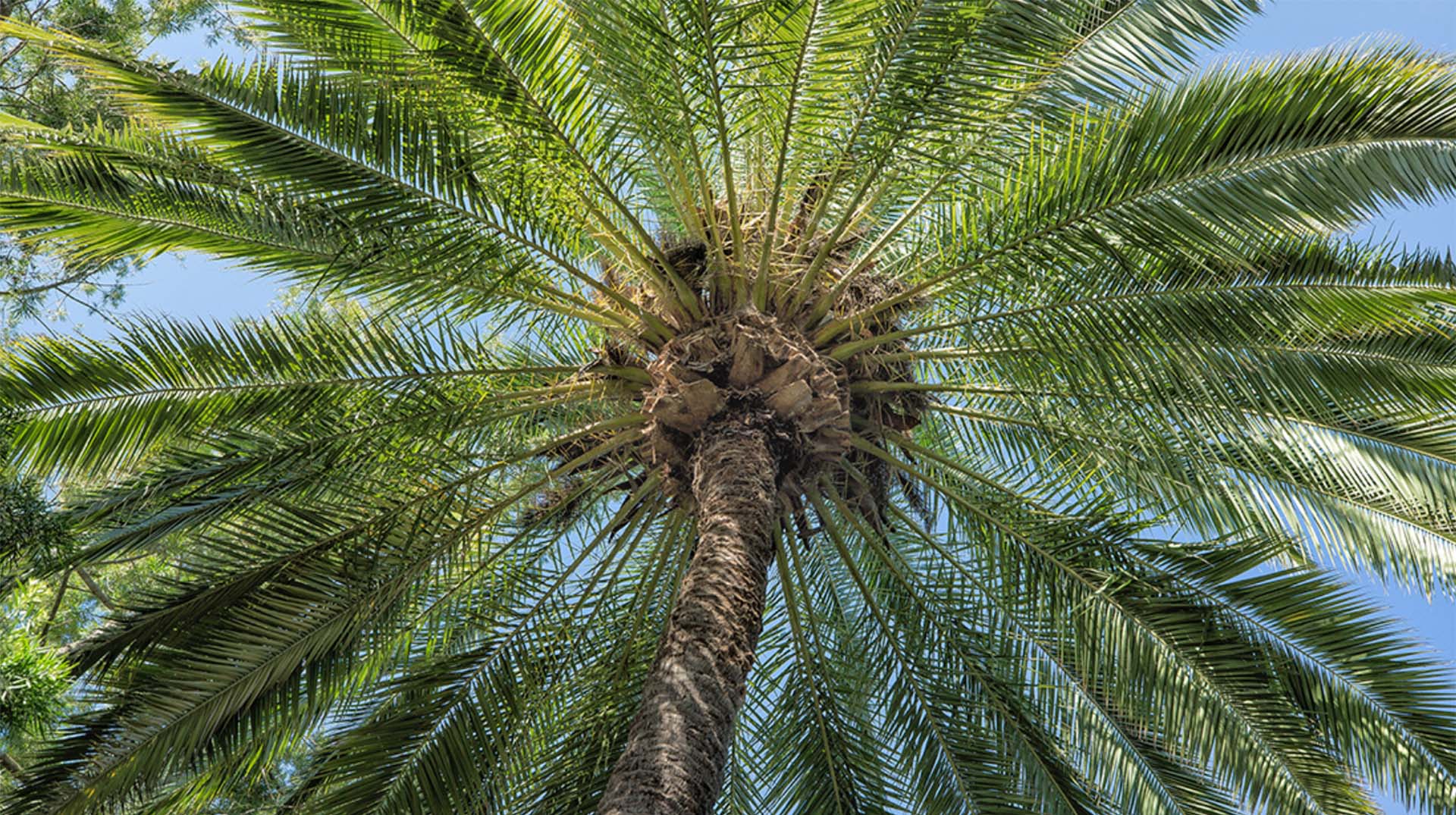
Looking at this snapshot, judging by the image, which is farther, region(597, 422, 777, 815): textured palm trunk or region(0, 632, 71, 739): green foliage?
region(597, 422, 777, 815): textured palm trunk

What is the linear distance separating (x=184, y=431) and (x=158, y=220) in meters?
1.07

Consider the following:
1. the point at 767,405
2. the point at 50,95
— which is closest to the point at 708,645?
the point at 767,405

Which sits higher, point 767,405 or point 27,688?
point 767,405

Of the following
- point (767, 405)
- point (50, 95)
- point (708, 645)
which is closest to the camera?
point (708, 645)

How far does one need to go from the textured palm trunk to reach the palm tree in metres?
0.03

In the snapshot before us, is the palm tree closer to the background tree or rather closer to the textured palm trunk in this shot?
the textured palm trunk

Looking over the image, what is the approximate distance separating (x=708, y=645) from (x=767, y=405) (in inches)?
57.9

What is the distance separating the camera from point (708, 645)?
16.8 ft

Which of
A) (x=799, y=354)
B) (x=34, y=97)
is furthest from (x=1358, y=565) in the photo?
(x=34, y=97)

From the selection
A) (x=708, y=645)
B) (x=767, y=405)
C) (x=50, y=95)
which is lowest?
(x=708, y=645)

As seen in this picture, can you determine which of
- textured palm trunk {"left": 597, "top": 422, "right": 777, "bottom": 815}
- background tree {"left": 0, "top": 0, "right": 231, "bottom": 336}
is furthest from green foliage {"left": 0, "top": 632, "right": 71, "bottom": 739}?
background tree {"left": 0, "top": 0, "right": 231, "bottom": 336}

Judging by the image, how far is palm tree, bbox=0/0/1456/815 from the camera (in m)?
5.77

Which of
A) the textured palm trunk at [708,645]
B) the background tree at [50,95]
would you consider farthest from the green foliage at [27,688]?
the background tree at [50,95]

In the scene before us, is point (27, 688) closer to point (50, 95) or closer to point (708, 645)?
point (708, 645)
